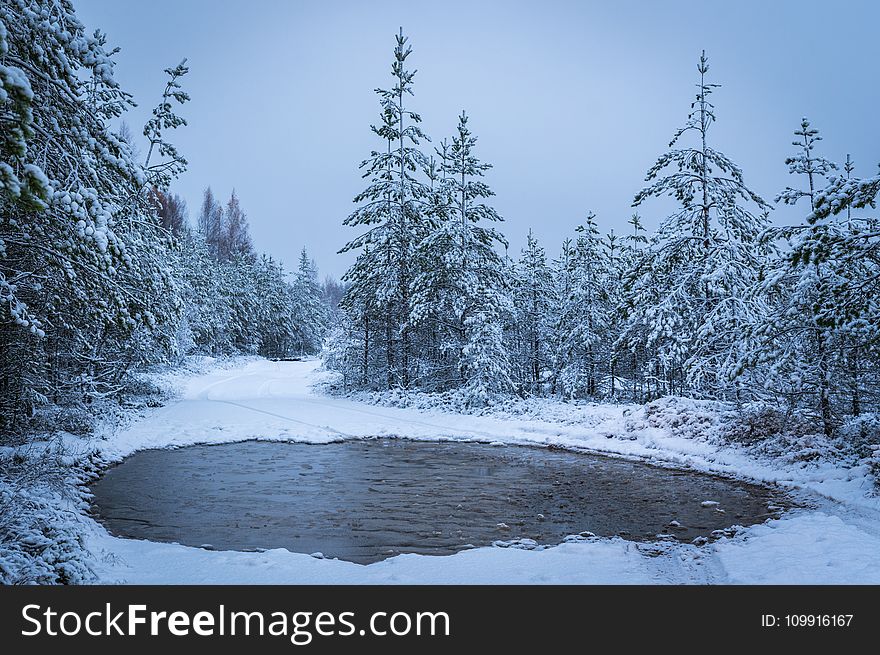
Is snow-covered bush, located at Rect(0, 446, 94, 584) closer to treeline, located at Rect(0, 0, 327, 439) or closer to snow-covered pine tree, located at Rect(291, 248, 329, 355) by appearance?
treeline, located at Rect(0, 0, 327, 439)

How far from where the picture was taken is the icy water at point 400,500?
7.20 m

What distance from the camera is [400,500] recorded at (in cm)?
926

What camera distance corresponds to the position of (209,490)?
32.8 feet

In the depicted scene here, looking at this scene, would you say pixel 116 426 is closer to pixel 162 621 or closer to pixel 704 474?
pixel 162 621

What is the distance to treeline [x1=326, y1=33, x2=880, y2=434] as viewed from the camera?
409 inches

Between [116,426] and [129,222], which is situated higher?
[129,222]

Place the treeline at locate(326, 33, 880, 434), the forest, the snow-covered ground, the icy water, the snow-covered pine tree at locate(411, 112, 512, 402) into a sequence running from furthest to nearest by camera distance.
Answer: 1. the snow-covered pine tree at locate(411, 112, 512, 402)
2. the treeline at locate(326, 33, 880, 434)
3. the forest
4. the icy water
5. the snow-covered ground

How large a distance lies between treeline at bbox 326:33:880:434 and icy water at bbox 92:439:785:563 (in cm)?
342

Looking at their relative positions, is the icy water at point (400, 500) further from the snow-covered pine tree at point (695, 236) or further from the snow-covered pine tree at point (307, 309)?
the snow-covered pine tree at point (307, 309)

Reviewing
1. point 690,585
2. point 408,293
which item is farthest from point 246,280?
point 690,585

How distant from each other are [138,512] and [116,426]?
8.93 metres

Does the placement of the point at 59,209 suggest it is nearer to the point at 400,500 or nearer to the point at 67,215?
the point at 67,215

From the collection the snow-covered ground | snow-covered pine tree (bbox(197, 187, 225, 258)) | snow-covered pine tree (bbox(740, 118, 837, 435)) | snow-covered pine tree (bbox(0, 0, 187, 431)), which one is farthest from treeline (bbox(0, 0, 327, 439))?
snow-covered pine tree (bbox(197, 187, 225, 258))

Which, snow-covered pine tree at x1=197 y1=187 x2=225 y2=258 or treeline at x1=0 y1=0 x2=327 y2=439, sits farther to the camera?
snow-covered pine tree at x1=197 y1=187 x2=225 y2=258
